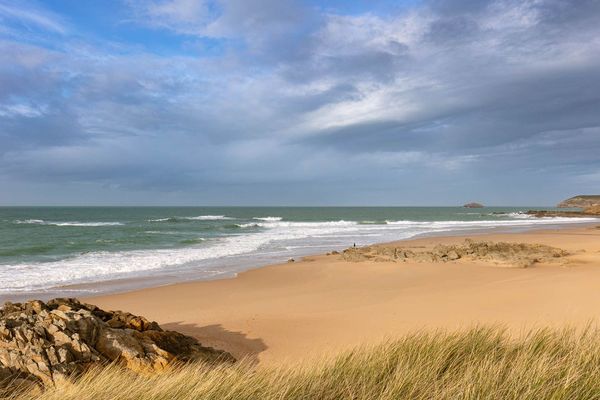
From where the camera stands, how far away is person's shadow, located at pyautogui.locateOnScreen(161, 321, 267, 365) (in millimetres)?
7258

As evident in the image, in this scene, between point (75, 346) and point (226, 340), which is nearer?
point (75, 346)

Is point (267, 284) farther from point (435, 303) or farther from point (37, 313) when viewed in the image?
point (37, 313)

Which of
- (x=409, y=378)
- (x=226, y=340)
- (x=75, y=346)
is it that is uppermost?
(x=409, y=378)

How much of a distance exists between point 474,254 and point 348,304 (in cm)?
1054

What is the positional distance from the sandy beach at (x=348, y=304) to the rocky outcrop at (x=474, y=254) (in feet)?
4.24

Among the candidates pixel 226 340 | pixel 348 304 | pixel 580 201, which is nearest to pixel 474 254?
pixel 348 304

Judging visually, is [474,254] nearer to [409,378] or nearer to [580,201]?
[409,378]

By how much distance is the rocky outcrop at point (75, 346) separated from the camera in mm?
5020

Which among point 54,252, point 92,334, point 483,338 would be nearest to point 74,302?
point 92,334

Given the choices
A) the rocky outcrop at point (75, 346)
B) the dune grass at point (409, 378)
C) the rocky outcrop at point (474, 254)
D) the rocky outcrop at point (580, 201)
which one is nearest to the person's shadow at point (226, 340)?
the rocky outcrop at point (75, 346)

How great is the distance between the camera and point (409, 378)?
3.76m

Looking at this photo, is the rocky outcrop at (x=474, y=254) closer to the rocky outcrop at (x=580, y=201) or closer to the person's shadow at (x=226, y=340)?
the person's shadow at (x=226, y=340)

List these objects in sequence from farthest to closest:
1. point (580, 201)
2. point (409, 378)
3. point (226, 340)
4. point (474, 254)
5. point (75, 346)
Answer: point (580, 201) → point (474, 254) → point (226, 340) → point (75, 346) → point (409, 378)

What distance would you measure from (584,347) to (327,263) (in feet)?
46.2
